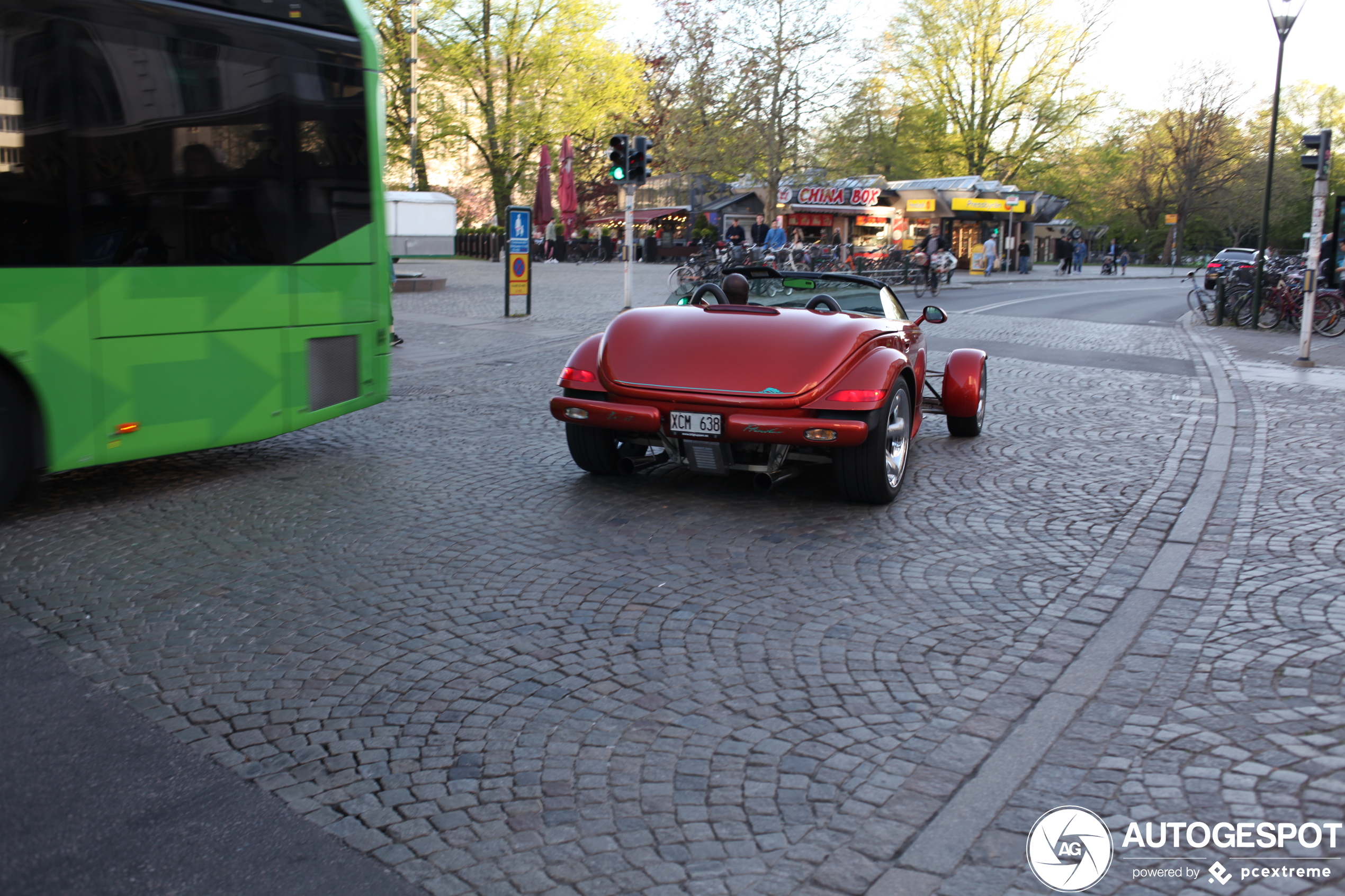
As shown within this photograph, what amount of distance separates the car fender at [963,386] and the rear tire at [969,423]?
3cm

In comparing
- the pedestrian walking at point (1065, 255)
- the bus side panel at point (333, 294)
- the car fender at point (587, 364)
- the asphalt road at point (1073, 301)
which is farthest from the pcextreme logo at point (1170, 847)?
the pedestrian walking at point (1065, 255)

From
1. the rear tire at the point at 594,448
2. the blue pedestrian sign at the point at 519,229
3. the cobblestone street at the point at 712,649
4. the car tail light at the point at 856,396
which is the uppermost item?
the blue pedestrian sign at the point at 519,229

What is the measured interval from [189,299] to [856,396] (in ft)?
12.7

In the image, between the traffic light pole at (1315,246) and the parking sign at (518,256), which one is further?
the parking sign at (518,256)

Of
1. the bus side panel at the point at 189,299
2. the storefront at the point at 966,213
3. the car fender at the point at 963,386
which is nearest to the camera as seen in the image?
the bus side panel at the point at 189,299

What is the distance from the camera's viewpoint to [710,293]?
796 centimetres

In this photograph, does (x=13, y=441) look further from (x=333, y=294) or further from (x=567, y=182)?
(x=567, y=182)

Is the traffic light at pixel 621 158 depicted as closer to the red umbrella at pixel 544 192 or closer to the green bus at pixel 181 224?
the green bus at pixel 181 224

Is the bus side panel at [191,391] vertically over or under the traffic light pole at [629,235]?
under

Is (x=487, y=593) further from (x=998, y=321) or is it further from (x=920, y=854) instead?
(x=998, y=321)

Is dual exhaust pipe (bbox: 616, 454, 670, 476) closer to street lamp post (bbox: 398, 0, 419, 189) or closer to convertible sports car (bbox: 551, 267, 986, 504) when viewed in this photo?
convertible sports car (bbox: 551, 267, 986, 504)

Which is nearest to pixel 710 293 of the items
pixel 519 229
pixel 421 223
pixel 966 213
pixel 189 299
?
pixel 189 299

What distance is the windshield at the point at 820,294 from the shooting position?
7.94 metres

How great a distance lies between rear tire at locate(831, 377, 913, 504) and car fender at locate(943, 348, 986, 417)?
2.07 meters
